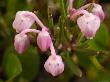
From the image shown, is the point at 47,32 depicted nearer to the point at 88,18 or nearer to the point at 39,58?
the point at 88,18

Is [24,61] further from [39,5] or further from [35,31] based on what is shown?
[35,31]

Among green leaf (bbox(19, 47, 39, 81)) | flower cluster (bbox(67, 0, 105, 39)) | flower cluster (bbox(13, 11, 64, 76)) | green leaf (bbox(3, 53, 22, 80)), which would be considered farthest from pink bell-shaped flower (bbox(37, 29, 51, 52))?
green leaf (bbox(19, 47, 39, 81))

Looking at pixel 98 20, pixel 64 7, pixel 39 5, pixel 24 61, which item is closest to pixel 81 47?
pixel 64 7

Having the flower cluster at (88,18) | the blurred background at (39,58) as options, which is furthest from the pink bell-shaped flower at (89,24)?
the blurred background at (39,58)

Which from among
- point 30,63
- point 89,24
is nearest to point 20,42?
point 89,24

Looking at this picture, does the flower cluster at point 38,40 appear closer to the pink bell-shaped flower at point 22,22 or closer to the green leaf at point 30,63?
the pink bell-shaped flower at point 22,22

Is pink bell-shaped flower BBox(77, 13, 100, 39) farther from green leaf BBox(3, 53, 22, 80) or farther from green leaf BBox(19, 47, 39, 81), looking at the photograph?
green leaf BBox(19, 47, 39, 81)

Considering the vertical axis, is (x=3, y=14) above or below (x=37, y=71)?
above
